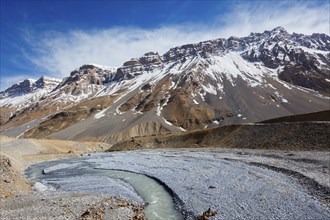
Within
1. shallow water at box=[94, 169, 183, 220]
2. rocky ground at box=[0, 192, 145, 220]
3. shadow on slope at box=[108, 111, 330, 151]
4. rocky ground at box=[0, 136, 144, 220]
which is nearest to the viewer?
rocky ground at box=[0, 192, 145, 220]

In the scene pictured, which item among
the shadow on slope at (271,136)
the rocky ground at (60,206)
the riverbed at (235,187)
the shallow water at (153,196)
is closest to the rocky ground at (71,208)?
the rocky ground at (60,206)

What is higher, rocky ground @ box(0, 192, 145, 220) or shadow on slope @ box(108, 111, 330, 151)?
shadow on slope @ box(108, 111, 330, 151)

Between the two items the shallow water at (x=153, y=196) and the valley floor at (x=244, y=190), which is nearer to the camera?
the valley floor at (x=244, y=190)

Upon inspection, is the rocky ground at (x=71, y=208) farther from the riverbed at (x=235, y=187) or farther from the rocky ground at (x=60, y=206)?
the riverbed at (x=235, y=187)

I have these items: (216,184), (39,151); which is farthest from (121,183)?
(39,151)

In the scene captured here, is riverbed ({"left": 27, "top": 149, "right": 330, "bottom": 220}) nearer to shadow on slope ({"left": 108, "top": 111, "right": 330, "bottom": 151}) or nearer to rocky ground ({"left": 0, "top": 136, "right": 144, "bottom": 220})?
rocky ground ({"left": 0, "top": 136, "right": 144, "bottom": 220})

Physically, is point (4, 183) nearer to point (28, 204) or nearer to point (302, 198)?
point (28, 204)

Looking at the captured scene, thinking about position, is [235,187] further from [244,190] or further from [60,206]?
[60,206]

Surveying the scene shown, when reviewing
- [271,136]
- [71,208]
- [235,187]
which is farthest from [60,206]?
[271,136]

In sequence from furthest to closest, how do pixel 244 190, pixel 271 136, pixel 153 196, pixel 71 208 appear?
pixel 271 136 < pixel 153 196 < pixel 244 190 < pixel 71 208

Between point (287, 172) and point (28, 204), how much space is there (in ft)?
91.5

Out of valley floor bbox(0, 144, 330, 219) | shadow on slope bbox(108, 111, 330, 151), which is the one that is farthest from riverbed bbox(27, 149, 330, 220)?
shadow on slope bbox(108, 111, 330, 151)

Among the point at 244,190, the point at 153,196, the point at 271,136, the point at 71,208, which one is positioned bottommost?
the point at 153,196

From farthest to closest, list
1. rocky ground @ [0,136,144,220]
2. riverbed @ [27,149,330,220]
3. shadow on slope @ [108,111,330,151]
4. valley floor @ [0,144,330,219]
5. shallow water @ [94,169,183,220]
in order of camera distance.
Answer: shadow on slope @ [108,111,330,151] < shallow water @ [94,169,183,220] < riverbed @ [27,149,330,220] < valley floor @ [0,144,330,219] < rocky ground @ [0,136,144,220]
